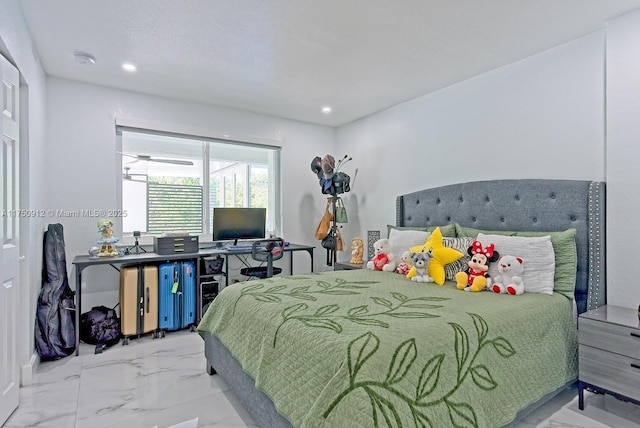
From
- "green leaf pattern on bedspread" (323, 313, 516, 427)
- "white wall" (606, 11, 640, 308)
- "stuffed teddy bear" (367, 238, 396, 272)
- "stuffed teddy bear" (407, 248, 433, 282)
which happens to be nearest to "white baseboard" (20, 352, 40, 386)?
"green leaf pattern on bedspread" (323, 313, 516, 427)

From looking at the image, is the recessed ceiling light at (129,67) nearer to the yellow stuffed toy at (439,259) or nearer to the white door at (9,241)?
the white door at (9,241)

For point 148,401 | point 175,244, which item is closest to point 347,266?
point 175,244

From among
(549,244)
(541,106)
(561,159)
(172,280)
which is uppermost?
(541,106)

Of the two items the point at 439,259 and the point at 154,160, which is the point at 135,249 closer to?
the point at 154,160

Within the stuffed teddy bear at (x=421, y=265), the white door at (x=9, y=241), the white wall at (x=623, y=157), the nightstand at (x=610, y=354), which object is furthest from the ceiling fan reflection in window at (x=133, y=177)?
the white wall at (x=623, y=157)

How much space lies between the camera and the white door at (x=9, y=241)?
1908 millimetres

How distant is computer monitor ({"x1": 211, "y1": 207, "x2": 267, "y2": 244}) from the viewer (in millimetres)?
4066

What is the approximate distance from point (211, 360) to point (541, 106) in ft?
10.8

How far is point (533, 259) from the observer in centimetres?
244

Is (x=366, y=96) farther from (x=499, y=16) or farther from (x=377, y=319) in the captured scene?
(x=377, y=319)

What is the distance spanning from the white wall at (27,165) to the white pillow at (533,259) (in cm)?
330

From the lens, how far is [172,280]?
3473 mm

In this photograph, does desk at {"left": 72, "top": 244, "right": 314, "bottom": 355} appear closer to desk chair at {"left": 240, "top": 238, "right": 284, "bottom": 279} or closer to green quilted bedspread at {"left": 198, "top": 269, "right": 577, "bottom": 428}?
desk chair at {"left": 240, "top": 238, "right": 284, "bottom": 279}

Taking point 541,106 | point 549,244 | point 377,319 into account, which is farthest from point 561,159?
point 377,319
